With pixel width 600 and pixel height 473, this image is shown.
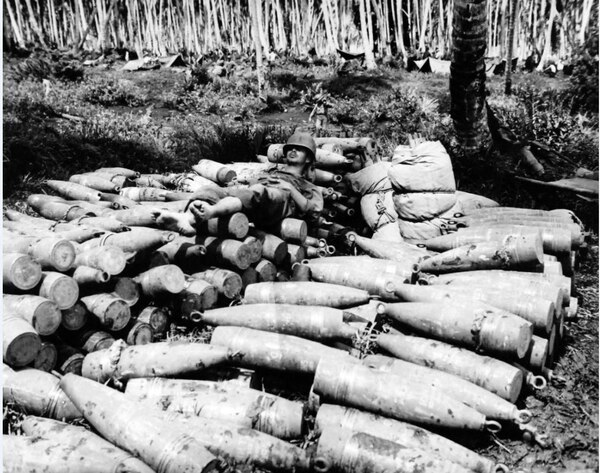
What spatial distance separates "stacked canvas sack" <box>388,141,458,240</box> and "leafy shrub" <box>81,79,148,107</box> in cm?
806

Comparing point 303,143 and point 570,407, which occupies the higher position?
point 303,143

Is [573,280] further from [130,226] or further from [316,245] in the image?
[130,226]

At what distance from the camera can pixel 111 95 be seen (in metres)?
11.6

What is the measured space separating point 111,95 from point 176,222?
27.2 feet

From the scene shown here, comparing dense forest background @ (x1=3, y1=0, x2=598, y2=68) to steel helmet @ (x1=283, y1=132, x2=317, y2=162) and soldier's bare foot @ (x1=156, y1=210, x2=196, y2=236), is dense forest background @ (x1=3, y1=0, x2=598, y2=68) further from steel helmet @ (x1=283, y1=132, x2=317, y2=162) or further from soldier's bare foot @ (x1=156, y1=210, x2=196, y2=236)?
soldier's bare foot @ (x1=156, y1=210, x2=196, y2=236)

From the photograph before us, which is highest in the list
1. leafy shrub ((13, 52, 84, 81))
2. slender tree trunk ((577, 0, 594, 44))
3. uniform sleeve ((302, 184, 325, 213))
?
slender tree trunk ((577, 0, 594, 44))

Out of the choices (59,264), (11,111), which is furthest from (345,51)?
(59,264)

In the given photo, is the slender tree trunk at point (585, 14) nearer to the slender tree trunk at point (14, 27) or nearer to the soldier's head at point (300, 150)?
the soldier's head at point (300, 150)

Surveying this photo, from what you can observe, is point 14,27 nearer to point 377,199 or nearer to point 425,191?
point 377,199

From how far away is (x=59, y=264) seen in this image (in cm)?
362

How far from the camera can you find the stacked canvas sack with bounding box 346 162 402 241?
5332 mm

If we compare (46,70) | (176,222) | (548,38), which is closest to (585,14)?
(548,38)

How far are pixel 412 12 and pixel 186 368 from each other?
14598 millimetres

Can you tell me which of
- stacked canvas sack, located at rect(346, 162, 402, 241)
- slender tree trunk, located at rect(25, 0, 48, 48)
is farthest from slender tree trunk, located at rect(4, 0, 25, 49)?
stacked canvas sack, located at rect(346, 162, 402, 241)
